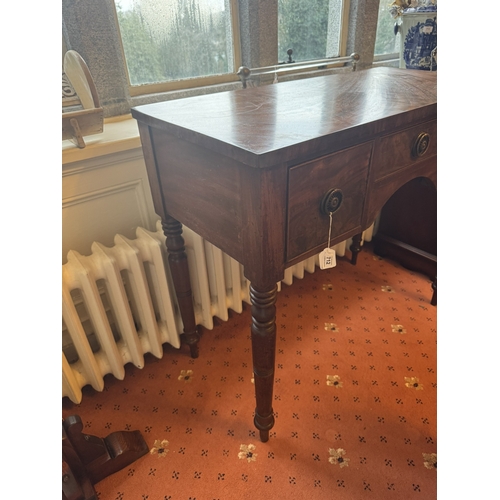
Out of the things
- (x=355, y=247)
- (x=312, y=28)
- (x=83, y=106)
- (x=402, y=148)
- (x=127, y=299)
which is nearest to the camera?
(x=402, y=148)

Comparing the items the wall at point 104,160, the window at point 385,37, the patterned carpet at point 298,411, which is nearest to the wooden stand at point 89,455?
the patterned carpet at point 298,411

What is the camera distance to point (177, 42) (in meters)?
1.45

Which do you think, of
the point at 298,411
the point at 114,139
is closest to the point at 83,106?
the point at 114,139

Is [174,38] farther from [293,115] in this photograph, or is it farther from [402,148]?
[402,148]

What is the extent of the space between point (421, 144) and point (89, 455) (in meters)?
1.25

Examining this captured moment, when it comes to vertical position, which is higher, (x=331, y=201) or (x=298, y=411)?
(x=331, y=201)

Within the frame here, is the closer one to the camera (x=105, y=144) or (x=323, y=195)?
(x=323, y=195)

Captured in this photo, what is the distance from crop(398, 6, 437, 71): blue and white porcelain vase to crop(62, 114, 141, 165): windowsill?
3.85 feet

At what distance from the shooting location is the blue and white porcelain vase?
1.42 m

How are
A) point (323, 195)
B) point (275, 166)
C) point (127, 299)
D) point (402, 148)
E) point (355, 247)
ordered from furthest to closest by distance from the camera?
point (355, 247), point (127, 299), point (402, 148), point (323, 195), point (275, 166)

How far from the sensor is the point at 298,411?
1.26 metres

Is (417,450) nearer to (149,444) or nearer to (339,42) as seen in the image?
(149,444)

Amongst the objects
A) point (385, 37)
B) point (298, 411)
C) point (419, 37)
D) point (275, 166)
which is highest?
point (385, 37)

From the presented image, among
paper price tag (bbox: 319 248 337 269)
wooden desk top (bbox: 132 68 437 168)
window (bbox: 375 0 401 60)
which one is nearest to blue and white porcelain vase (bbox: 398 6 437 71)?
wooden desk top (bbox: 132 68 437 168)
